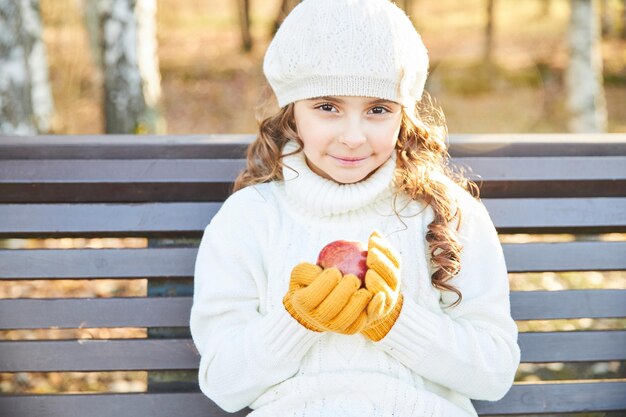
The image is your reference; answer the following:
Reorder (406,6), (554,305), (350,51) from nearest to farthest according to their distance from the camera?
(350,51) → (554,305) → (406,6)

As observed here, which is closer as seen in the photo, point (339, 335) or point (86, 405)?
point (339, 335)

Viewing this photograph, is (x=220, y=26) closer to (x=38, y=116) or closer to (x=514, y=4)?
(x=514, y=4)

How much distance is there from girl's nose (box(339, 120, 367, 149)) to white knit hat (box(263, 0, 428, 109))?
0.28 feet

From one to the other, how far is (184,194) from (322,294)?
3.37 feet

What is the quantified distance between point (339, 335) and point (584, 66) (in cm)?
741

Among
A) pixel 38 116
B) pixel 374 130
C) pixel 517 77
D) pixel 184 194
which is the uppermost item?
pixel 374 130

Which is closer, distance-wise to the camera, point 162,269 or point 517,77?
point 162,269

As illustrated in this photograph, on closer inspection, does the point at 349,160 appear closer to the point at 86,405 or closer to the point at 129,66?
the point at 86,405

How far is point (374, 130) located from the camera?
2176 mm

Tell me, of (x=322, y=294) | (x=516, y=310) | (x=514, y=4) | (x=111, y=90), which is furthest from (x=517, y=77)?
(x=322, y=294)

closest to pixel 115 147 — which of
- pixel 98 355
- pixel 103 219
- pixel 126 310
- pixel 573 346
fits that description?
pixel 103 219

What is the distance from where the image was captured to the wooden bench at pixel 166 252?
2650mm

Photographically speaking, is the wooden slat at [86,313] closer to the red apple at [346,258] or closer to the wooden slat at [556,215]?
the red apple at [346,258]

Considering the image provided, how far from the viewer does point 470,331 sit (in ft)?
7.46
